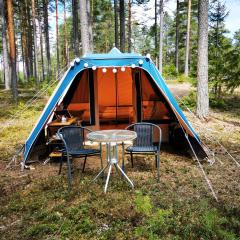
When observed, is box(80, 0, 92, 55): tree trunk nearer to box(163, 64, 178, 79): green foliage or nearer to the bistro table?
the bistro table

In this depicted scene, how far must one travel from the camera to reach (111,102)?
846 cm

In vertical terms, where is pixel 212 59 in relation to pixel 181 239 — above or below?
above

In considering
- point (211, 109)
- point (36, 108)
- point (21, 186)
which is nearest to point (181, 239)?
point (21, 186)

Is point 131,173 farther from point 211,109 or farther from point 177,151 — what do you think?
point 211,109

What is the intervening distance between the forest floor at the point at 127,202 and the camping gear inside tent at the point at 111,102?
575 millimetres

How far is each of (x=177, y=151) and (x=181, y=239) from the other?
357 cm

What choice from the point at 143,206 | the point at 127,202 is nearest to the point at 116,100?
the point at 127,202

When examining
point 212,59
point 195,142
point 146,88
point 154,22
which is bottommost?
point 195,142

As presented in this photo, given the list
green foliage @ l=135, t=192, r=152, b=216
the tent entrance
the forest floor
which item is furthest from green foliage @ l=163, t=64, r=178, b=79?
green foliage @ l=135, t=192, r=152, b=216

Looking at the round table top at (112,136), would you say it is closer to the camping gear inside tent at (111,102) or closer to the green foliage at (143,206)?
the green foliage at (143,206)

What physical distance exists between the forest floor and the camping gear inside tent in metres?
0.57

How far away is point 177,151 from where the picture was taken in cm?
656

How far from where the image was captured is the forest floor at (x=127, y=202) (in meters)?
3.27

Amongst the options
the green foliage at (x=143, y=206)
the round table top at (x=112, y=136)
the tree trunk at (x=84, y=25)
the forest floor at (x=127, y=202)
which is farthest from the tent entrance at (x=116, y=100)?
the green foliage at (x=143, y=206)
